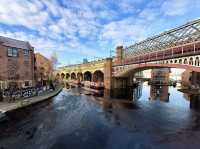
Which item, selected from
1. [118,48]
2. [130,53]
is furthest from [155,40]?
[118,48]

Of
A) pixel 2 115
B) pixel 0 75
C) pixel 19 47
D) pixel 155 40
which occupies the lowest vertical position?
pixel 2 115

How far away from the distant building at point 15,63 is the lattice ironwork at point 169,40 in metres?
30.5

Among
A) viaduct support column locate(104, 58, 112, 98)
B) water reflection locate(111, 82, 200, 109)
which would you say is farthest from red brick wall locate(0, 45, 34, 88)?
viaduct support column locate(104, 58, 112, 98)

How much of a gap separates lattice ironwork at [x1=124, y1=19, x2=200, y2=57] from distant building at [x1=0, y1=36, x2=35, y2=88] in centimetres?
3051

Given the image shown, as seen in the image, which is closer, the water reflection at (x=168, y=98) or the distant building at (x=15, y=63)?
the water reflection at (x=168, y=98)

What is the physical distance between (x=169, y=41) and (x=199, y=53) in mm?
15608

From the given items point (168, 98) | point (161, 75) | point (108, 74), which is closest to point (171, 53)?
point (168, 98)

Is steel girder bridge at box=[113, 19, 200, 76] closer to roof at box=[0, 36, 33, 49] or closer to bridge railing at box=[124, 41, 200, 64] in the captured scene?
bridge railing at box=[124, 41, 200, 64]

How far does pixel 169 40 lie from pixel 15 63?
113 feet

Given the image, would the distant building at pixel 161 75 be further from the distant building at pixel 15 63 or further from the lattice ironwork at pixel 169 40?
the distant building at pixel 15 63

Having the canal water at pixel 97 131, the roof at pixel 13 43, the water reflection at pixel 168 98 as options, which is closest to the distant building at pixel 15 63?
the roof at pixel 13 43

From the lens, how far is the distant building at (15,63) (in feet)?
96.4

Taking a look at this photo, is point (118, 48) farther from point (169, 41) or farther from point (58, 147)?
point (58, 147)

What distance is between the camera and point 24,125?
15555mm
